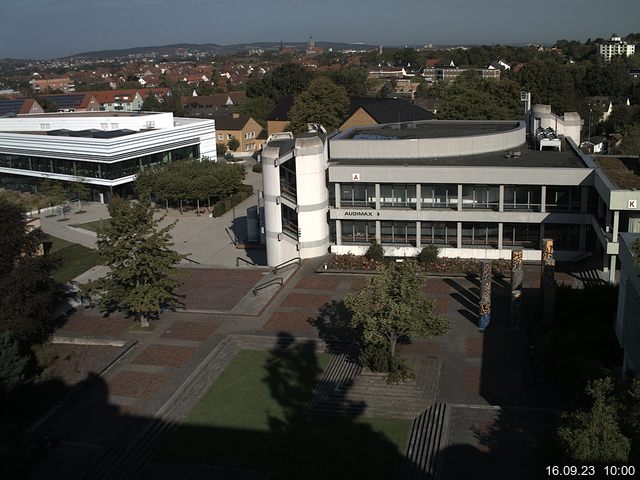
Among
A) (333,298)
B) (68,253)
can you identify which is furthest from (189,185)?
(333,298)

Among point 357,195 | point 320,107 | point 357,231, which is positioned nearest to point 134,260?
point 357,195

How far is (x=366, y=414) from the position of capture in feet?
73.8

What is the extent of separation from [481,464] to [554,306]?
10395mm

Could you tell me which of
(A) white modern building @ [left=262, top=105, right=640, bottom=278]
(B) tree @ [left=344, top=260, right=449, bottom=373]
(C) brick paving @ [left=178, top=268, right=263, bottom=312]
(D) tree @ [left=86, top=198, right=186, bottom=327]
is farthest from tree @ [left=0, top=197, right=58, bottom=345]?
(A) white modern building @ [left=262, top=105, right=640, bottom=278]

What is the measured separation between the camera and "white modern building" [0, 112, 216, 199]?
6216cm

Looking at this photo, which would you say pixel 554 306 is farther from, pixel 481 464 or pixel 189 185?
pixel 189 185

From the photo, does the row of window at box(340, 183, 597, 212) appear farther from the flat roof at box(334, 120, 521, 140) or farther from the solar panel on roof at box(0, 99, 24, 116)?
the solar panel on roof at box(0, 99, 24, 116)

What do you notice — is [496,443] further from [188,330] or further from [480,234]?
[480,234]

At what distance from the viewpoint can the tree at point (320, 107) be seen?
76.0m

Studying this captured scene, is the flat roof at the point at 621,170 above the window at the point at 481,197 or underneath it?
above

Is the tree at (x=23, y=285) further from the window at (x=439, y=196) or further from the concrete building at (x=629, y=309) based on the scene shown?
the concrete building at (x=629, y=309)

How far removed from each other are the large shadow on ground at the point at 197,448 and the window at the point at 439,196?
683 inches

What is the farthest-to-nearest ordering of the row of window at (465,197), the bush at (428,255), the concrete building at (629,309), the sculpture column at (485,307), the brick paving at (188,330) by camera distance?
Result: the row of window at (465,197)
the bush at (428,255)
the brick paving at (188,330)
the sculpture column at (485,307)
the concrete building at (629,309)
